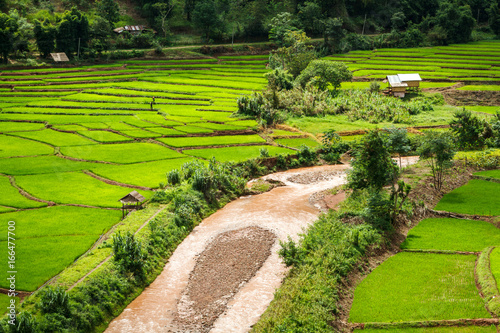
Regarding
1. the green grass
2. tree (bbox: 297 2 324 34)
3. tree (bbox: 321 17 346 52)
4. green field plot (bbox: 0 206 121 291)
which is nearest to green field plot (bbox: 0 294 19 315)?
green field plot (bbox: 0 206 121 291)

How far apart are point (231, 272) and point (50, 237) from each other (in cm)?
833

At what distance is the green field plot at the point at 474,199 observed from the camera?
81.0 feet

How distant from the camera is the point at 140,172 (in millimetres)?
31172

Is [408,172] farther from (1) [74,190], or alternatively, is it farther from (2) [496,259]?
(1) [74,190]

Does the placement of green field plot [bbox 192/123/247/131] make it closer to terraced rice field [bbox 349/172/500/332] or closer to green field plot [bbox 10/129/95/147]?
green field plot [bbox 10/129/95/147]

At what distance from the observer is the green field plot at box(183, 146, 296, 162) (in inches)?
1368

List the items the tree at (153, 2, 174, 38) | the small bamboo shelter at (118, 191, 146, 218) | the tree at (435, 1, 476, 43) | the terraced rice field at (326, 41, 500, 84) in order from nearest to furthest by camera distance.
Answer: the small bamboo shelter at (118, 191, 146, 218), the terraced rice field at (326, 41, 500, 84), the tree at (435, 1, 476, 43), the tree at (153, 2, 174, 38)

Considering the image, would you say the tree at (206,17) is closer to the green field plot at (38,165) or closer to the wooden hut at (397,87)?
the wooden hut at (397,87)

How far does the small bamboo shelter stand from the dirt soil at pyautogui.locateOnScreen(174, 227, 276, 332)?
4.44 m

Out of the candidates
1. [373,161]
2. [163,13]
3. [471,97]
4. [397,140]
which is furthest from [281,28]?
[373,161]

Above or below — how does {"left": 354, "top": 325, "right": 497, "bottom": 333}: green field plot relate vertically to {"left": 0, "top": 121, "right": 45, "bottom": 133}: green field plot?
below

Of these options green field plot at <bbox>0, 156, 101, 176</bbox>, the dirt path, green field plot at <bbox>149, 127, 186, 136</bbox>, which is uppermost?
green field plot at <bbox>149, 127, 186, 136</bbox>

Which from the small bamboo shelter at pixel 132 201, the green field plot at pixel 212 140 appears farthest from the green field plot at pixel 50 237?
the green field plot at pixel 212 140

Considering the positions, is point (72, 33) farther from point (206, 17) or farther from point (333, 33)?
point (333, 33)
